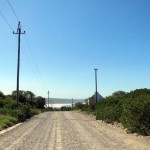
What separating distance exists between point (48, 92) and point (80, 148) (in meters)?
142

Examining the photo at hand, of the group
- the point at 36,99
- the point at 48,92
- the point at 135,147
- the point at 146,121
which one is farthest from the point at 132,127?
the point at 48,92

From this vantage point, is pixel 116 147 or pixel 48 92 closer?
pixel 116 147

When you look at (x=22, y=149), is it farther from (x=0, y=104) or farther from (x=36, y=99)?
(x=36, y=99)

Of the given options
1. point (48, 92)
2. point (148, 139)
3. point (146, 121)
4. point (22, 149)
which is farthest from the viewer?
point (48, 92)

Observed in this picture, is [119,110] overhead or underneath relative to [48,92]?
underneath

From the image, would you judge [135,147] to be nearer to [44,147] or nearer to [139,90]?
[44,147]

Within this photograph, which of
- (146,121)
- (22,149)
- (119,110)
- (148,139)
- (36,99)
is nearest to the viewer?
(22,149)

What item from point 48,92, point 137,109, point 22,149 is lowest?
point 22,149

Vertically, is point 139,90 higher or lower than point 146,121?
higher

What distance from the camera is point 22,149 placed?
14469 millimetres

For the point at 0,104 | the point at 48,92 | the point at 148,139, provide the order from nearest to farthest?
the point at 148,139 → the point at 0,104 → the point at 48,92

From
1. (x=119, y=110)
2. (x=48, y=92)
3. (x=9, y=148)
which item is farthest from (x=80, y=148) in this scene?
(x=48, y=92)

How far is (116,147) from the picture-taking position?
14.7 meters

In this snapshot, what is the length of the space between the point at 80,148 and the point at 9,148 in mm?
2898
